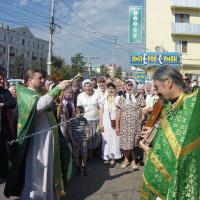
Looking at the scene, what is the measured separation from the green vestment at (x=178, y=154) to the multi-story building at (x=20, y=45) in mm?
90708

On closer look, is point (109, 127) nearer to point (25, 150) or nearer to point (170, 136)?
point (25, 150)

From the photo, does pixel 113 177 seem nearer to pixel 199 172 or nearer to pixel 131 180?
A: pixel 131 180

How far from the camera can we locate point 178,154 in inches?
115

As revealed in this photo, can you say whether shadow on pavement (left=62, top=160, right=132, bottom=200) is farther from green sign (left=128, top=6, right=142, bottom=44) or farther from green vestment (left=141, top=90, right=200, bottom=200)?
green sign (left=128, top=6, right=142, bottom=44)

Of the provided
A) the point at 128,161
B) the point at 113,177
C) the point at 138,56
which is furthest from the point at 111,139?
the point at 138,56

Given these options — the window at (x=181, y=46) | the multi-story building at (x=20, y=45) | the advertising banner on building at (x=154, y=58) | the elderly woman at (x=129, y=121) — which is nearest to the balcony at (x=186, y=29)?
the window at (x=181, y=46)

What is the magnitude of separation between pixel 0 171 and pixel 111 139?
326cm

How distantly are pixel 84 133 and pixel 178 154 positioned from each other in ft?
15.4

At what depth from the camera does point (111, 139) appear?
29.4 ft

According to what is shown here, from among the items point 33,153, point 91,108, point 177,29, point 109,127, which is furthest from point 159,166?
point 177,29

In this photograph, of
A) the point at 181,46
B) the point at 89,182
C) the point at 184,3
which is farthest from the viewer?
the point at 181,46

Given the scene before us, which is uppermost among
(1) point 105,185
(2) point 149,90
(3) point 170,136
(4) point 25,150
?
(2) point 149,90

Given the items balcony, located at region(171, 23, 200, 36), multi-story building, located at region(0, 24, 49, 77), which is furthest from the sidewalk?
multi-story building, located at region(0, 24, 49, 77)

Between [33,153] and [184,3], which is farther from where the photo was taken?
[184,3]
